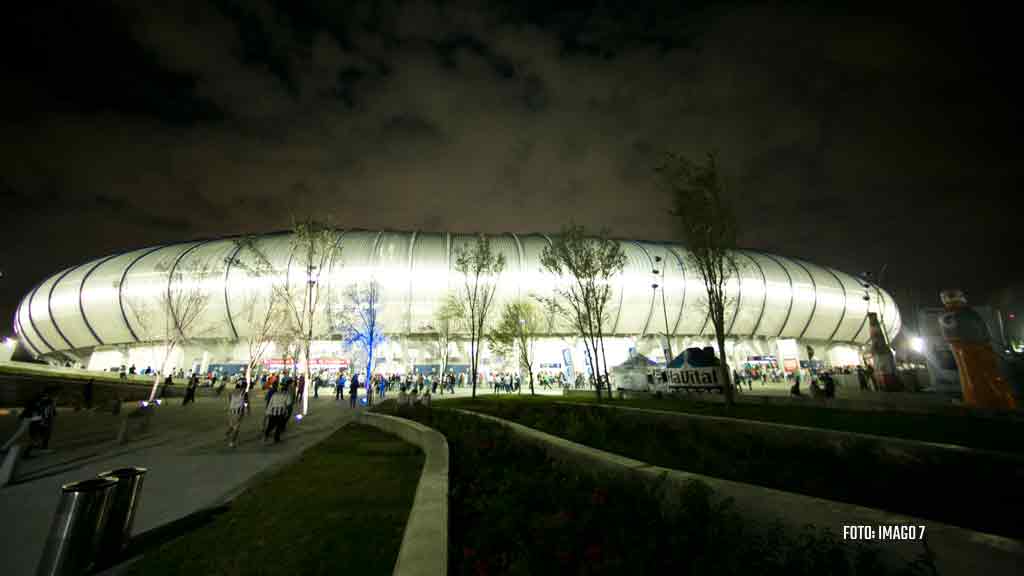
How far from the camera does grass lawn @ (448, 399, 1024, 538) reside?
12.3 ft

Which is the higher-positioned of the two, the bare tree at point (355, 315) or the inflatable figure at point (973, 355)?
the bare tree at point (355, 315)

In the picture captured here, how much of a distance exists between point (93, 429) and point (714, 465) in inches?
870

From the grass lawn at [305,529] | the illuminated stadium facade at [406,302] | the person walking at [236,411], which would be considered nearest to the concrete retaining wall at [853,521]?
the grass lawn at [305,529]

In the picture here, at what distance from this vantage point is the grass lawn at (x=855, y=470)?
3.74m

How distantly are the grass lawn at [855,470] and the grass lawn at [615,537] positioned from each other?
1.64m

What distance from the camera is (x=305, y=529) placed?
15.8 feet

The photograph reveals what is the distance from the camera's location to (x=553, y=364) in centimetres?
6262

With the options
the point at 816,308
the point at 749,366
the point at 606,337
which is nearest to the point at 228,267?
the point at 606,337

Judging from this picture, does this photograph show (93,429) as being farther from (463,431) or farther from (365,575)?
(365,575)

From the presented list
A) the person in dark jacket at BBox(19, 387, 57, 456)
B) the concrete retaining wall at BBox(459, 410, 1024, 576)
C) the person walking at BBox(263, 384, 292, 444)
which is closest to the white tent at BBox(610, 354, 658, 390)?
the person walking at BBox(263, 384, 292, 444)

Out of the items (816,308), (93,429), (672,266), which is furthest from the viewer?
(816,308)

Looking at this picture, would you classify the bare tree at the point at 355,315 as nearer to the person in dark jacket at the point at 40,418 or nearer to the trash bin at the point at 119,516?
the person in dark jacket at the point at 40,418

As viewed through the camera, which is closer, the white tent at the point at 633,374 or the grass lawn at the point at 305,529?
the grass lawn at the point at 305,529

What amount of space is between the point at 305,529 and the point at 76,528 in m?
2.12
